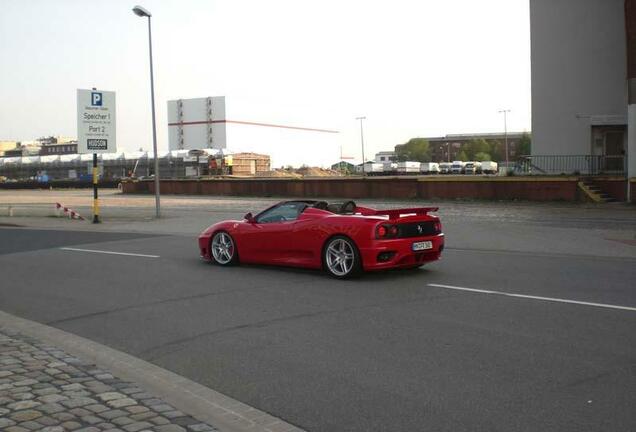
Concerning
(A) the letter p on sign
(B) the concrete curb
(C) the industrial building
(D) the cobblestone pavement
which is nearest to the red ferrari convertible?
(B) the concrete curb

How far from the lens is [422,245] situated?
377 inches

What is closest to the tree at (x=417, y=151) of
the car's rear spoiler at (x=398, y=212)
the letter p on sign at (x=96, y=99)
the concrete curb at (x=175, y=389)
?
the letter p on sign at (x=96, y=99)

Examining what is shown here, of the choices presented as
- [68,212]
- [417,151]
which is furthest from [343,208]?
[417,151]

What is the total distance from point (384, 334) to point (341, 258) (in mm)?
3226

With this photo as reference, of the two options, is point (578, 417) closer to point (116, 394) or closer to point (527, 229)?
point (116, 394)

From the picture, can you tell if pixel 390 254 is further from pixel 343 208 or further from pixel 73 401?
pixel 73 401

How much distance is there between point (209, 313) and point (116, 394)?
2.92m

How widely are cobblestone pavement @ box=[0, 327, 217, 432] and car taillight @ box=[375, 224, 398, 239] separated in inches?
184

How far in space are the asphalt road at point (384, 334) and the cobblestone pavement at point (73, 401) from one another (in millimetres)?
626

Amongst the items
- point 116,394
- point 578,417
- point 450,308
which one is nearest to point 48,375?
point 116,394

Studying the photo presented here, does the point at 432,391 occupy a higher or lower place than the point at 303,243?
lower

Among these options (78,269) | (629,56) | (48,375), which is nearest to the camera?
(48,375)

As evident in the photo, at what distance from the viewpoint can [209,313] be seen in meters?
7.56

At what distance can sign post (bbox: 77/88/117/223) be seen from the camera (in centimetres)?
2362
